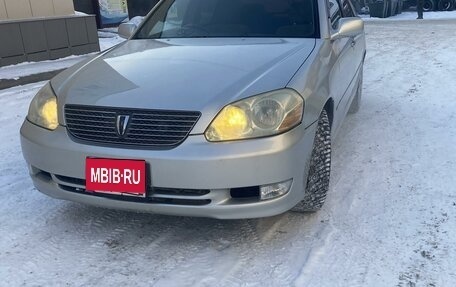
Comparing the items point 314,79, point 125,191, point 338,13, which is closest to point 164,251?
point 125,191

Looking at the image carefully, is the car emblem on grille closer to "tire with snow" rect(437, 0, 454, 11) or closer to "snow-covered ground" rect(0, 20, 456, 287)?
"snow-covered ground" rect(0, 20, 456, 287)

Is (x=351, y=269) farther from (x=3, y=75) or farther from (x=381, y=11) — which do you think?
(x=381, y=11)

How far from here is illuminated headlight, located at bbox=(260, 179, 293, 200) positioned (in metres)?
2.76

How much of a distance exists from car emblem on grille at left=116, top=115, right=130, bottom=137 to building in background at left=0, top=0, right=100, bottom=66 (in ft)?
18.9

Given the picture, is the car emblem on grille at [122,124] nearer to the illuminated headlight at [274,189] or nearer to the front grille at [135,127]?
the front grille at [135,127]

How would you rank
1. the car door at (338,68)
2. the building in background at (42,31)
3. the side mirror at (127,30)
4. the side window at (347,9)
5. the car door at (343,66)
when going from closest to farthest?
the car door at (338,68), the car door at (343,66), the side mirror at (127,30), the side window at (347,9), the building in background at (42,31)

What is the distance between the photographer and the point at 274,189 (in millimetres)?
2783

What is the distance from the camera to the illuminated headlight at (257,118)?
2.69 meters

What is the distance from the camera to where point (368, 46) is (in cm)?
1052

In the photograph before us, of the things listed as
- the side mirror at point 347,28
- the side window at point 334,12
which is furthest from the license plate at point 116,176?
the side window at point 334,12

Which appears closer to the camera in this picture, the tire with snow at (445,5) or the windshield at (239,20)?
the windshield at (239,20)

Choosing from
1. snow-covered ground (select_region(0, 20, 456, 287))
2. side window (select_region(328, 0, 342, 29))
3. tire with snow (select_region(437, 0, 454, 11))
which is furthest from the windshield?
tire with snow (select_region(437, 0, 454, 11))

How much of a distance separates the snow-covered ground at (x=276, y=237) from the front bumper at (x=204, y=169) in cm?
28

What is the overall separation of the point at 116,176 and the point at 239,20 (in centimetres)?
170
